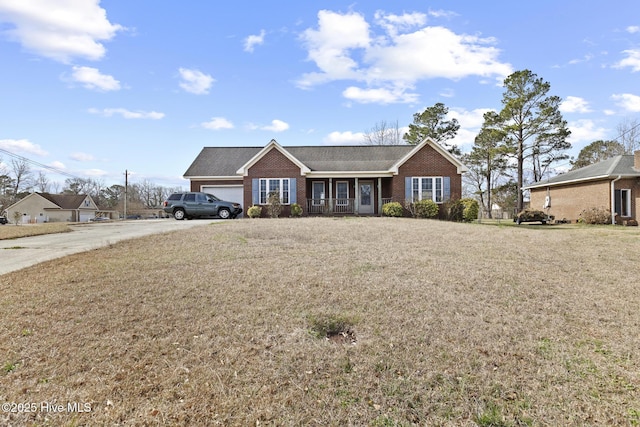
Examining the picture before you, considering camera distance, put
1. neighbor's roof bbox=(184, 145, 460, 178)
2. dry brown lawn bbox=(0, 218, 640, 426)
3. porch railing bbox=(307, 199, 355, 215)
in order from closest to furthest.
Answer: dry brown lawn bbox=(0, 218, 640, 426)
porch railing bbox=(307, 199, 355, 215)
neighbor's roof bbox=(184, 145, 460, 178)

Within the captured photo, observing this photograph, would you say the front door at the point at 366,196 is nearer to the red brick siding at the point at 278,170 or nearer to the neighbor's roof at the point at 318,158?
the neighbor's roof at the point at 318,158

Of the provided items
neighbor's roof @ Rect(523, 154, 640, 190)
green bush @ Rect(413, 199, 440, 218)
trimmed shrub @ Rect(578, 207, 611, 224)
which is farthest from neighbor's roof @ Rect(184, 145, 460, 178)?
trimmed shrub @ Rect(578, 207, 611, 224)

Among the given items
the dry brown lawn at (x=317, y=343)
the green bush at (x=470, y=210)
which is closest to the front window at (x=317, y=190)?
the green bush at (x=470, y=210)

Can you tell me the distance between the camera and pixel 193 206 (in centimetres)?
1930

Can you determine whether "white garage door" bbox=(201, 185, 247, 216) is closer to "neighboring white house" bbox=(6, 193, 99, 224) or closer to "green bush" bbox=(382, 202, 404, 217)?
"green bush" bbox=(382, 202, 404, 217)

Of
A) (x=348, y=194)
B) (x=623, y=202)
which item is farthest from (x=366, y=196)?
(x=623, y=202)

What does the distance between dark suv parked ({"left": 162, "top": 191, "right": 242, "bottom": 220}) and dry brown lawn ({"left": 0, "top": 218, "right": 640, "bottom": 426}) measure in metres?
12.2

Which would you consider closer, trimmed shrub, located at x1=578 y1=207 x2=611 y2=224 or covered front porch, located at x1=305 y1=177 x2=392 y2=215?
trimmed shrub, located at x1=578 y1=207 x2=611 y2=224

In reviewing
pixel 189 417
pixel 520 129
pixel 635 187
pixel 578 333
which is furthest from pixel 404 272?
pixel 520 129

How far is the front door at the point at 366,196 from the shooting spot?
74.2 feet

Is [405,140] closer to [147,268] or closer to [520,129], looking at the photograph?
[520,129]

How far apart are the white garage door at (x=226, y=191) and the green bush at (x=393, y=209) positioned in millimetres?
9523

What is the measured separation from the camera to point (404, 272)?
21.6 ft

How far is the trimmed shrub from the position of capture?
780 inches
